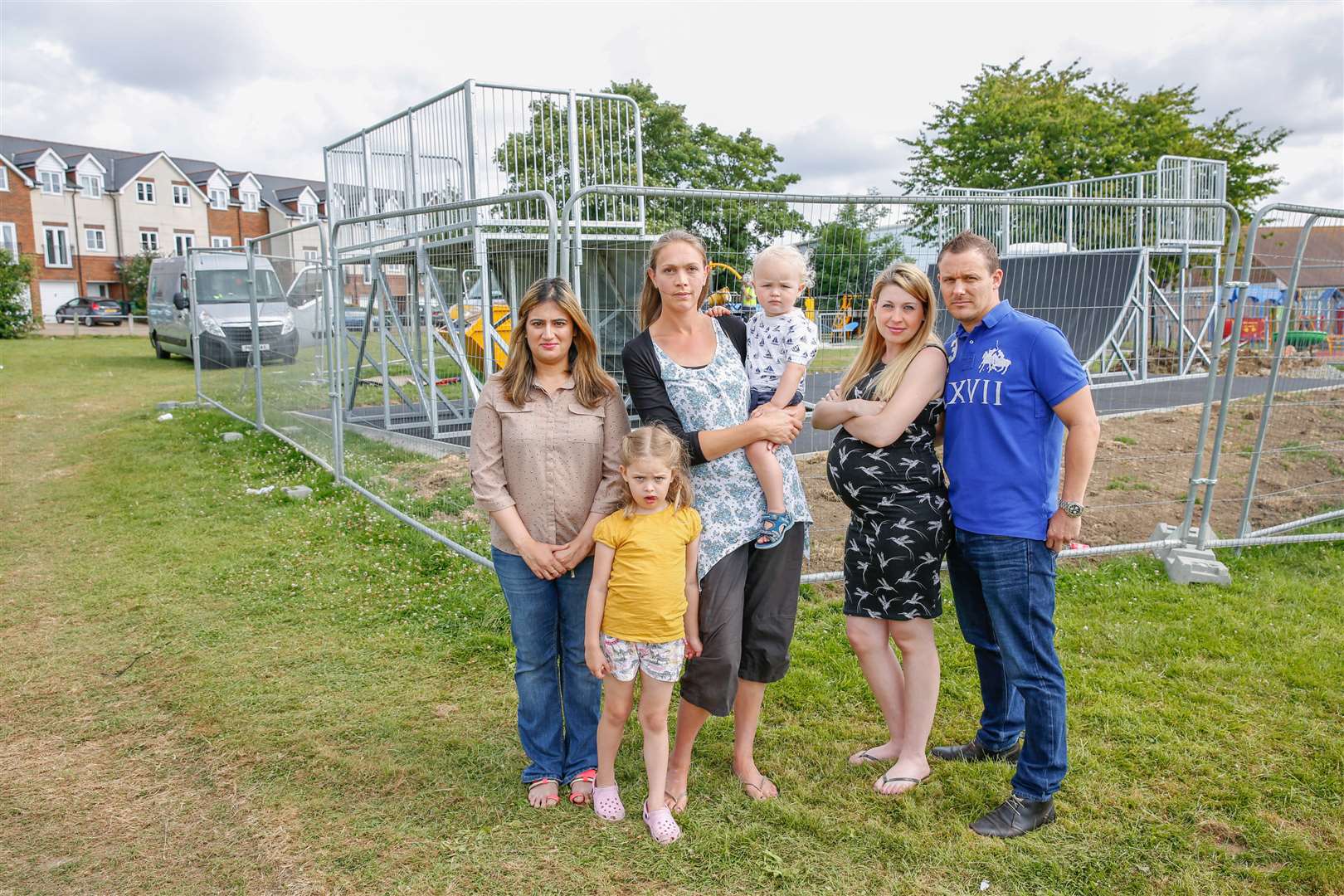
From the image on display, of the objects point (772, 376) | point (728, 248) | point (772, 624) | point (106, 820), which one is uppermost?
point (728, 248)

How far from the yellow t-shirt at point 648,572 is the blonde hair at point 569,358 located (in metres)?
0.48

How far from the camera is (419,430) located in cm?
1040

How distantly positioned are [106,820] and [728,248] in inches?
140

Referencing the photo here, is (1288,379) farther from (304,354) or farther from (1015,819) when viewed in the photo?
(304,354)

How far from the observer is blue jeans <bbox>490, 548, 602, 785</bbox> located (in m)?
3.15

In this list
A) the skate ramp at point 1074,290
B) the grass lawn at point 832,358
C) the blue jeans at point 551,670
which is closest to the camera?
the blue jeans at point 551,670

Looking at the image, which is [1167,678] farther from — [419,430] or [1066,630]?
[419,430]

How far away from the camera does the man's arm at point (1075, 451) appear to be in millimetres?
2799

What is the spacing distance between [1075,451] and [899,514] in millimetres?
600

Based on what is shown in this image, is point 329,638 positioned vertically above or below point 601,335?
below

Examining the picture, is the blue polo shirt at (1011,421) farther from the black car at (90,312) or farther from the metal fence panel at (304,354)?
the black car at (90,312)

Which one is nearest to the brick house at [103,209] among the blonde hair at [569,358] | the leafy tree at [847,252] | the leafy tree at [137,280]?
the leafy tree at [137,280]

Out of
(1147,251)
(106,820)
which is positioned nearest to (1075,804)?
(106,820)

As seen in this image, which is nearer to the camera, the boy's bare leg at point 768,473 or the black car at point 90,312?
the boy's bare leg at point 768,473
